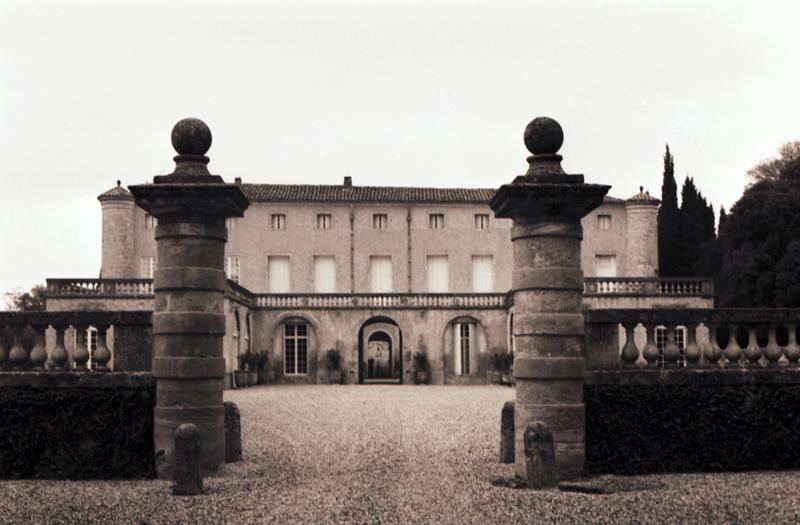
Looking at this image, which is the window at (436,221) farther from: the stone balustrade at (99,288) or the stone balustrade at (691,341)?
the stone balustrade at (691,341)

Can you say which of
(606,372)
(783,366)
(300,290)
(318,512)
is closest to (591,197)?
(606,372)

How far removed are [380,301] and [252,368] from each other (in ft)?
17.5

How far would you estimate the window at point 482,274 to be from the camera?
39.8m

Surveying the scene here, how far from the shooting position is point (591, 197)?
8312mm

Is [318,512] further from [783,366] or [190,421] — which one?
[783,366]

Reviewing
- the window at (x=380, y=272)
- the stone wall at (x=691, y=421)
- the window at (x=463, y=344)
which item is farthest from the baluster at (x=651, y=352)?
the window at (x=380, y=272)

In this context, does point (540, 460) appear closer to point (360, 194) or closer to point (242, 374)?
point (242, 374)

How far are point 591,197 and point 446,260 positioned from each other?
Result: 1240 inches

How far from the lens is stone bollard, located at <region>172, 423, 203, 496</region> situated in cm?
777

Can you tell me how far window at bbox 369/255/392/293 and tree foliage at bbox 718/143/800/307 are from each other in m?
13.4

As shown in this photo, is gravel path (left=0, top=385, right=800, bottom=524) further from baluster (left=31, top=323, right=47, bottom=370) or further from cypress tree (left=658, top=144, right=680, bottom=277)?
cypress tree (left=658, top=144, right=680, bottom=277)

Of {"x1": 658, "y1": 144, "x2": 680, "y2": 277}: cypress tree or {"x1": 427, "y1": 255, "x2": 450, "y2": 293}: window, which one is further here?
{"x1": 658, "y1": 144, "x2": 680, "y2": 277}: cypress tree

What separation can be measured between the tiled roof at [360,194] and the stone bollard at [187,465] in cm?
3127

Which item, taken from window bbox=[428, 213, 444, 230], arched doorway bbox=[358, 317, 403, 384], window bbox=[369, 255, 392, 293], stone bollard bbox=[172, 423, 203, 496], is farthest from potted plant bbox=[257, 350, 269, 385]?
stone bollard bbox=[172, 423, 203, 496]
